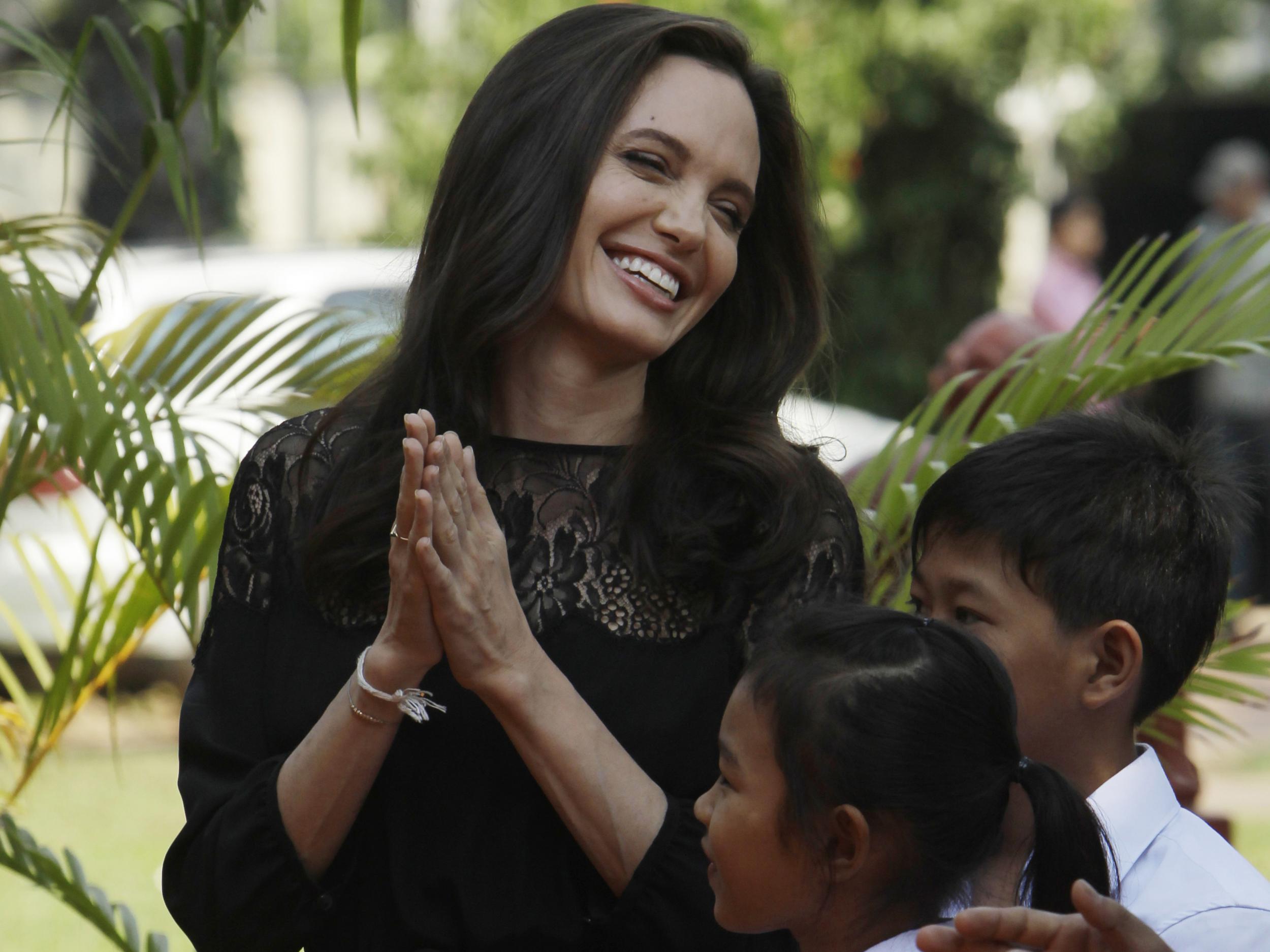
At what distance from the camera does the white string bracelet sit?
1896mm

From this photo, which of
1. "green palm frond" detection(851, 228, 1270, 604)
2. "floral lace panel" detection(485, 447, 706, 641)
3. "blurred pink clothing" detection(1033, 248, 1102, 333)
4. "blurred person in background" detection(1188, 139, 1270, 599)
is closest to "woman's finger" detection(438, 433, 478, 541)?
"floral lace panel" detection(485, 447, 706, 641)

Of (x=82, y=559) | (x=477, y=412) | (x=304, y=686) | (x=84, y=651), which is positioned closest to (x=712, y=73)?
(x=477, y=412)

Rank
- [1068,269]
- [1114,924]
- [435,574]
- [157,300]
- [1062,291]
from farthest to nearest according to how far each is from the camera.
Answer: [1068,269]
[1062,291]
[157,300]
[435,574]
[1114,924]

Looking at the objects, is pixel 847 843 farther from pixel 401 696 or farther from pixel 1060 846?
pixel 401 696

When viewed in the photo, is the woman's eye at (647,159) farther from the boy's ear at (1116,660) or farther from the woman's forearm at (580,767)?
the boy's ear at (1116,660)

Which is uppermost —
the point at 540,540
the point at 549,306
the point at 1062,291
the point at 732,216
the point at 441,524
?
the point at 732,216

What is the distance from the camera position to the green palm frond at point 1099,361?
2.77 m

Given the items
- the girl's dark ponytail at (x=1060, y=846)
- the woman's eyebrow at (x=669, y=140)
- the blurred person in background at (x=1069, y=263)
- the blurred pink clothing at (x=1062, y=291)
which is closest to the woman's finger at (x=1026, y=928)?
the girl's dark ponytail at (x=1060, y=846)

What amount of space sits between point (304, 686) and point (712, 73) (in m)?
0.98

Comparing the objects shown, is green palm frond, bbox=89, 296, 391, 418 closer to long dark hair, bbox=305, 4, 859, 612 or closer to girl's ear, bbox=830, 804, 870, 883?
long dark hair, bbox=305, 4, 859, 612

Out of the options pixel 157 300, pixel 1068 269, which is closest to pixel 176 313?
pixel 157 300

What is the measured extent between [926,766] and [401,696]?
1.98ft

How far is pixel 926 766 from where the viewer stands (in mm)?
1699

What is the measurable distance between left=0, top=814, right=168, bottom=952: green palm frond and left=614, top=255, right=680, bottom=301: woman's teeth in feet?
4.45
